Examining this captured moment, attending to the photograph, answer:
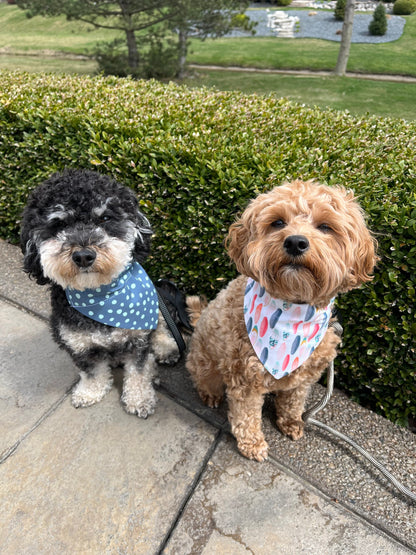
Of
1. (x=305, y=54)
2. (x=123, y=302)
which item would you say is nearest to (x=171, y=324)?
(x=123, y=302)

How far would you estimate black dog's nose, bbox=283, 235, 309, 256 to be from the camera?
1840 mm

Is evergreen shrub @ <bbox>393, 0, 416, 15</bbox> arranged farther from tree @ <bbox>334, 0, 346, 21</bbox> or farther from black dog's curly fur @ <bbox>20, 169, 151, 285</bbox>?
black dog's curly fur @ <bbox>20, 169, 151, 285</bbox>

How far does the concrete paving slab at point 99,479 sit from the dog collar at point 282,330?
0.95 meters

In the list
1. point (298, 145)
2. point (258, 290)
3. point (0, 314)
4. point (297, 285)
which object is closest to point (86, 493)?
point (258, 290)

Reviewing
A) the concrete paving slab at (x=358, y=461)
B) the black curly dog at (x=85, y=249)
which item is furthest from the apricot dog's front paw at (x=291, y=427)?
the black curly dog at (x=85, y=249)

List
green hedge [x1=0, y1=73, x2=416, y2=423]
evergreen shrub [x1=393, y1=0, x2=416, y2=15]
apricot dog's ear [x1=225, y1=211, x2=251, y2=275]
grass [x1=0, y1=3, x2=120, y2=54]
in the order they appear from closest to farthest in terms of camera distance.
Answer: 1. apricot dog's ear [x1=225, y1=211, x2=251, y2=275]
2. green hedge [x1=0, y1=73, x2=416, y2=423]
3. grass [x1=0, y1=3, x2=120, y2=54]
4. evergreen shrub [x1=393, y1=0, x2=416, y2=15]

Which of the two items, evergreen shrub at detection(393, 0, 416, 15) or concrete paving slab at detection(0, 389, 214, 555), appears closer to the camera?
concrete paving slab at detection(0, 389, 214, 555)

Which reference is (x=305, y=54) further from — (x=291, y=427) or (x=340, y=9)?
(x=291, y=427)

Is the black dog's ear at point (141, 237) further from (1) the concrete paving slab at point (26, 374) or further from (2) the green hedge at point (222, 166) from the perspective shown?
(1) the concrete paving slab at point (26, 374)

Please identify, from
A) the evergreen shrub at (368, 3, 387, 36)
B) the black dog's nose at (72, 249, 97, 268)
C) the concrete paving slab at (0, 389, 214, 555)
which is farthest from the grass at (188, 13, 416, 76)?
the concrete paving slab at (0, 389, 214, 555)

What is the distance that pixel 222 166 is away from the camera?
3.20 meters

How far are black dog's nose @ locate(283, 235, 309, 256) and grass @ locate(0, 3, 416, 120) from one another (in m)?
7.88

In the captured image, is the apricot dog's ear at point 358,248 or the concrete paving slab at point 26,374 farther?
the concrete paving slab at point 26,374

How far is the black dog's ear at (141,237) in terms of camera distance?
2.63 metres
